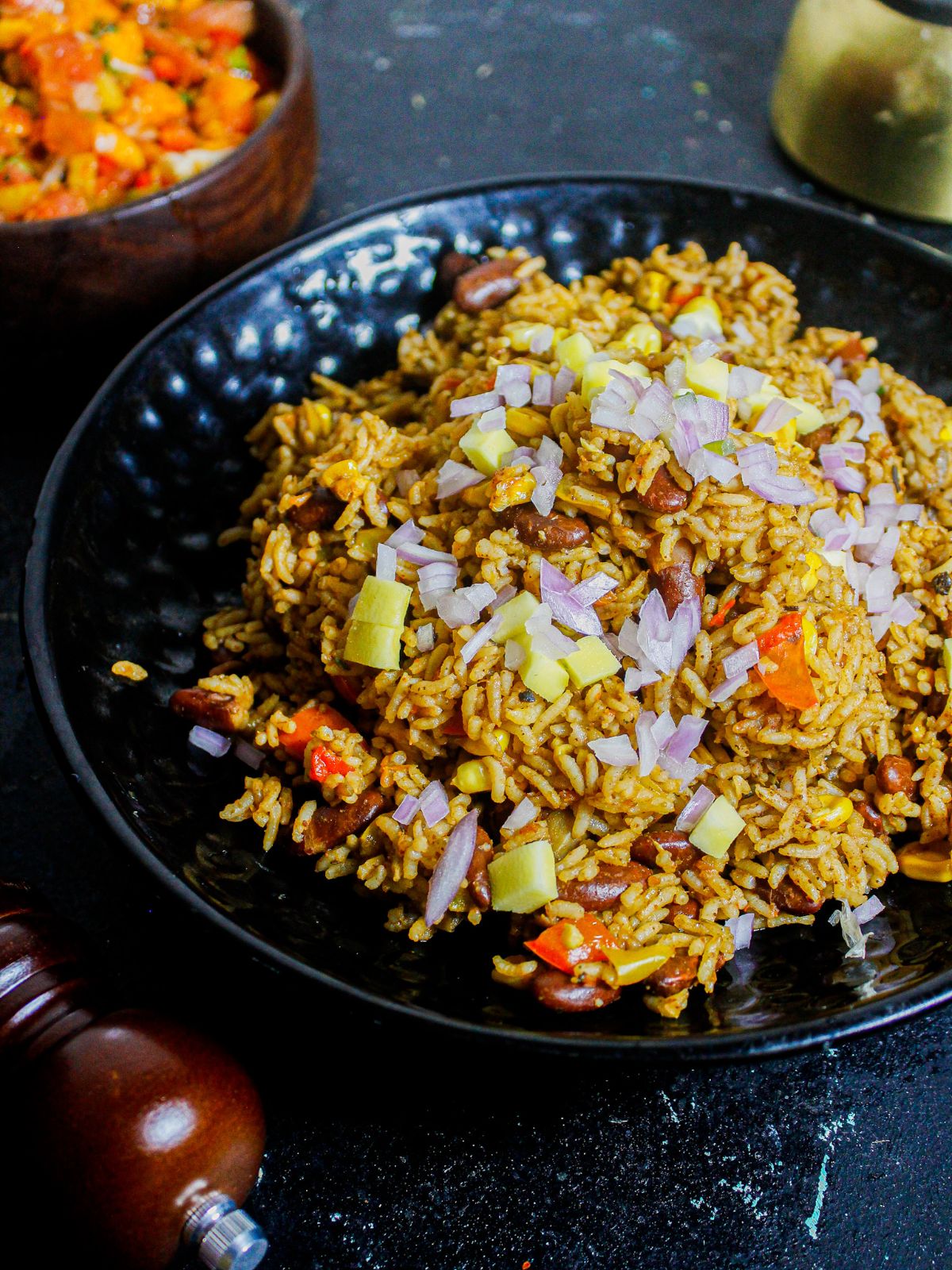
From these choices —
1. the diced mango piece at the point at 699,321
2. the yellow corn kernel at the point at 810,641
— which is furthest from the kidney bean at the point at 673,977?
the diced mango piece at the point at 699,321

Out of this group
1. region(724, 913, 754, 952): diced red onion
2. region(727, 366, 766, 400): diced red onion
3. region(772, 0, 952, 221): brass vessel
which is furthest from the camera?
region(772, 0, 952, 221): brass vessel

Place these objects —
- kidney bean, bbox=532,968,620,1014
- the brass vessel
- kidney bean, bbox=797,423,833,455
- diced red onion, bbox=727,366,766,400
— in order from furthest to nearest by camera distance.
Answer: the brass vessel
kidney bean, bbox=797,423,833,455
diced red onion, bbox=727,366,766,400
kidney bean, bbox=532,968,620,1014

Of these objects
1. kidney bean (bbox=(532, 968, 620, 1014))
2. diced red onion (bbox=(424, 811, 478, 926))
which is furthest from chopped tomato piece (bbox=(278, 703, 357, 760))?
kidney bean (bbox=(532, 968, 620, 1014))

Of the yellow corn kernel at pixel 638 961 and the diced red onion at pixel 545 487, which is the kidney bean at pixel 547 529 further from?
the yellow corn kernel at pixel 638 961

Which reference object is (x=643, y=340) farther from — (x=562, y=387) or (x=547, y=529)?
(x=547, y=529)

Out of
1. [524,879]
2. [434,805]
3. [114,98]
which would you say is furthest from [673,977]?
[114,98]

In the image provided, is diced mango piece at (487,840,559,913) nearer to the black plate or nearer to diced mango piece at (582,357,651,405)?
the black plate
